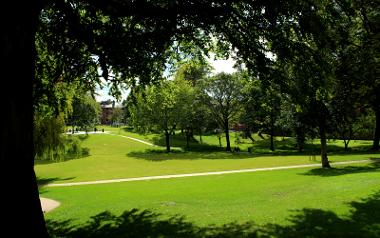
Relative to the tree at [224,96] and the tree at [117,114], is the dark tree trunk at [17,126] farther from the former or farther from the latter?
the tree at [117,114]

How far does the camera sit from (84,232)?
12898 mm

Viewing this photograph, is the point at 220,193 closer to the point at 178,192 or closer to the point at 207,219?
the point at 178,192

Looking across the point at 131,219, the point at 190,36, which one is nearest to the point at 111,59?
the point at 190,36

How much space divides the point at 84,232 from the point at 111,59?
19.2 feet

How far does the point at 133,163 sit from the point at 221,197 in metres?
27.4

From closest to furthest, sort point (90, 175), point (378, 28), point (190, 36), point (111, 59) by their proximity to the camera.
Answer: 1. point (111, 59)
2. point (190, 36)
3. point (378, 28)
4. point (90, 175)

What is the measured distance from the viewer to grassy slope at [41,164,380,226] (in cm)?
1457

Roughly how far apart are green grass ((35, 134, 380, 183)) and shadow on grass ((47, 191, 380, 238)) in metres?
19.0

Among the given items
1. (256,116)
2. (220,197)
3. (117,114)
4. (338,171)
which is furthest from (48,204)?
(117,114)

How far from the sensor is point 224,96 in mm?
64312

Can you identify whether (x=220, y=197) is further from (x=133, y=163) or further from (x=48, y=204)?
(x=133, y=163)

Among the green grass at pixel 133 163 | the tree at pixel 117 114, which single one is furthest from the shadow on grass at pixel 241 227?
the tree at pixel 117 114

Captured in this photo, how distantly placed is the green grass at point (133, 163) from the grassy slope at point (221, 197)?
7501 millimetres

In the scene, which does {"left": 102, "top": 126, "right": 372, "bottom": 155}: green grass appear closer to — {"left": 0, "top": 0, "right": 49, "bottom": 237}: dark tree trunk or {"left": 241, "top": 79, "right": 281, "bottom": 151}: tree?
{"left": 241, "top": 79, "right": 281, "bottom": 151}: tree
